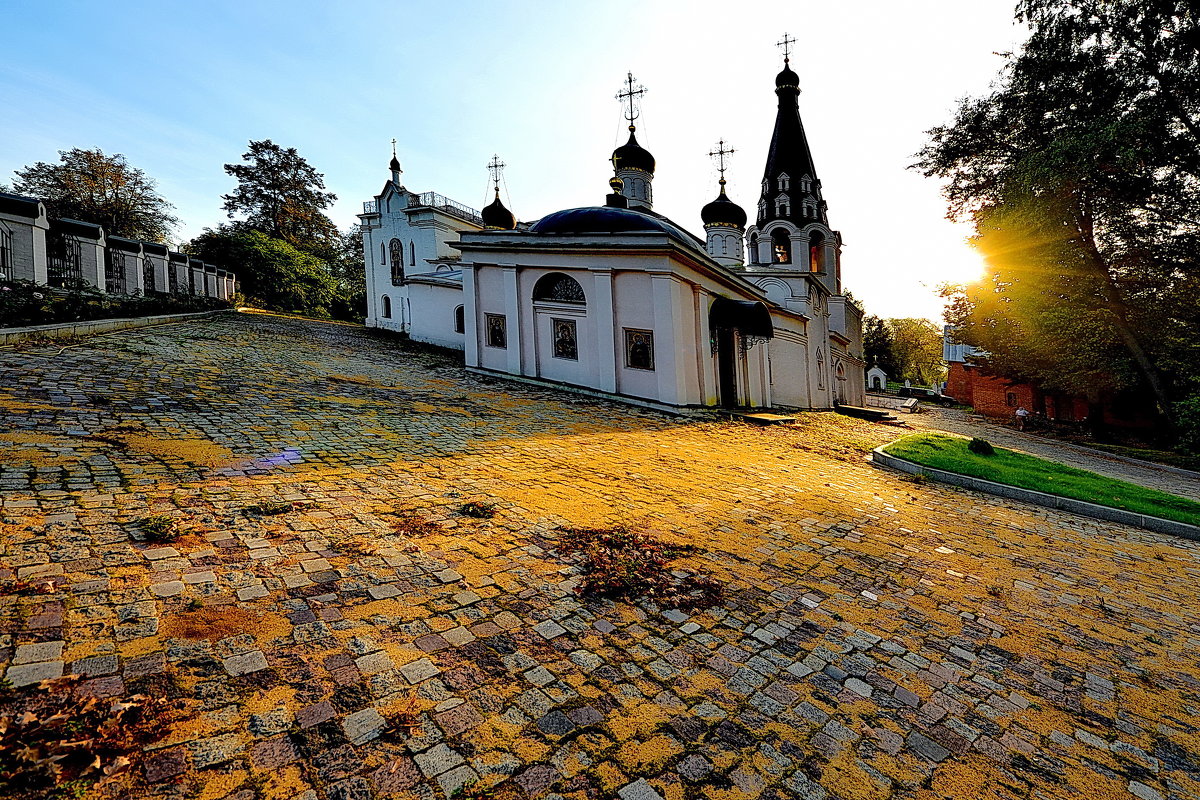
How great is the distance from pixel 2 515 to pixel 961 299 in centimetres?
3622

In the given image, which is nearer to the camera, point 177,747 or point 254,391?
point 177,747

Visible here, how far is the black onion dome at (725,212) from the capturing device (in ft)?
89.8

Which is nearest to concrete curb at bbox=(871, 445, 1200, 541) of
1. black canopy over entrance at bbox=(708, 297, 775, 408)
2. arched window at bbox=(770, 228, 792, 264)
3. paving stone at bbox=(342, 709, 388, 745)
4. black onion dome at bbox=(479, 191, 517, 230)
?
black canopy over entrance at bbox=(708, 297, 775, 408)

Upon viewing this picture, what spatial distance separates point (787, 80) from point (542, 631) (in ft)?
114

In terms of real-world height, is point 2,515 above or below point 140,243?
below

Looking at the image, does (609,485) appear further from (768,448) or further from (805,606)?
(768,448)

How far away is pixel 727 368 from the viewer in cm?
1753

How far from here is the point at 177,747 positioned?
6.93 ft

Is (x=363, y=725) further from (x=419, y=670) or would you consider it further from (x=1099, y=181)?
(x=1099, y=181)

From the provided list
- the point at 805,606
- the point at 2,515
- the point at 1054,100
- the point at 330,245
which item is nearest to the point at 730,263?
the point at 1054,100

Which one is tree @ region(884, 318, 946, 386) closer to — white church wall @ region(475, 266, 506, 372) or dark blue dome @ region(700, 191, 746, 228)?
dark blue dome @ region(700, 191, 746, 228)

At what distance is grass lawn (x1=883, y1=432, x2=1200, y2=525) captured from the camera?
862 cm

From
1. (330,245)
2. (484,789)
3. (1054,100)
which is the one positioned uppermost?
(330,245)

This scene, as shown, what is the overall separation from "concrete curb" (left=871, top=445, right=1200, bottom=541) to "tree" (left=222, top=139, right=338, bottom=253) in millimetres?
48588
